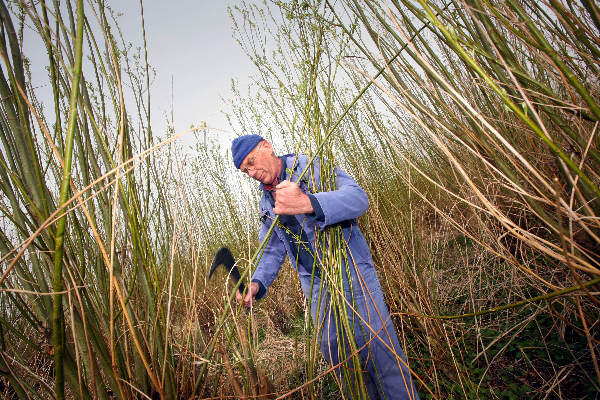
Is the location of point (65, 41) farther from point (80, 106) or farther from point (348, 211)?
point (348, 211)

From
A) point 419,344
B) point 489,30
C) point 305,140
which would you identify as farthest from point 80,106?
point 419,344

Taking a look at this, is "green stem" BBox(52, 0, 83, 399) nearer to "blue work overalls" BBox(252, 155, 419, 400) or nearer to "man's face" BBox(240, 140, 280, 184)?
"blue work overalls" BBox(252, 155, 419, 400)

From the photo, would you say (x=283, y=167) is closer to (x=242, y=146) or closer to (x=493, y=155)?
(x=242, y=146)

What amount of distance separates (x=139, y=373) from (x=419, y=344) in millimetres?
1908

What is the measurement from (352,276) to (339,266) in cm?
40

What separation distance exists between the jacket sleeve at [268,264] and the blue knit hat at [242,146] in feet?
1.45

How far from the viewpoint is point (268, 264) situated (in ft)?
5.85

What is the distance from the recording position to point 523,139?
4.85 feet

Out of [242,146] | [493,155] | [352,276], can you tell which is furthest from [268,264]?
[493,155]

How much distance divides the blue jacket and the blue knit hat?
0.21 m

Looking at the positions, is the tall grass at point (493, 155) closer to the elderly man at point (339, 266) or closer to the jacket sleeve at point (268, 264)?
the elderly man at point (339, 266)

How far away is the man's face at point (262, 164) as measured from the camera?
68.4 inches

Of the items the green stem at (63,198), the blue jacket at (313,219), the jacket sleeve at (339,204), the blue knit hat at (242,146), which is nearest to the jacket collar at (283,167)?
the blue jacket at (313,219)

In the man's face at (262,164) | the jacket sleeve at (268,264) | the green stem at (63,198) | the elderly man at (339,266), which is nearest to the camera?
the green stem at (63,198)
